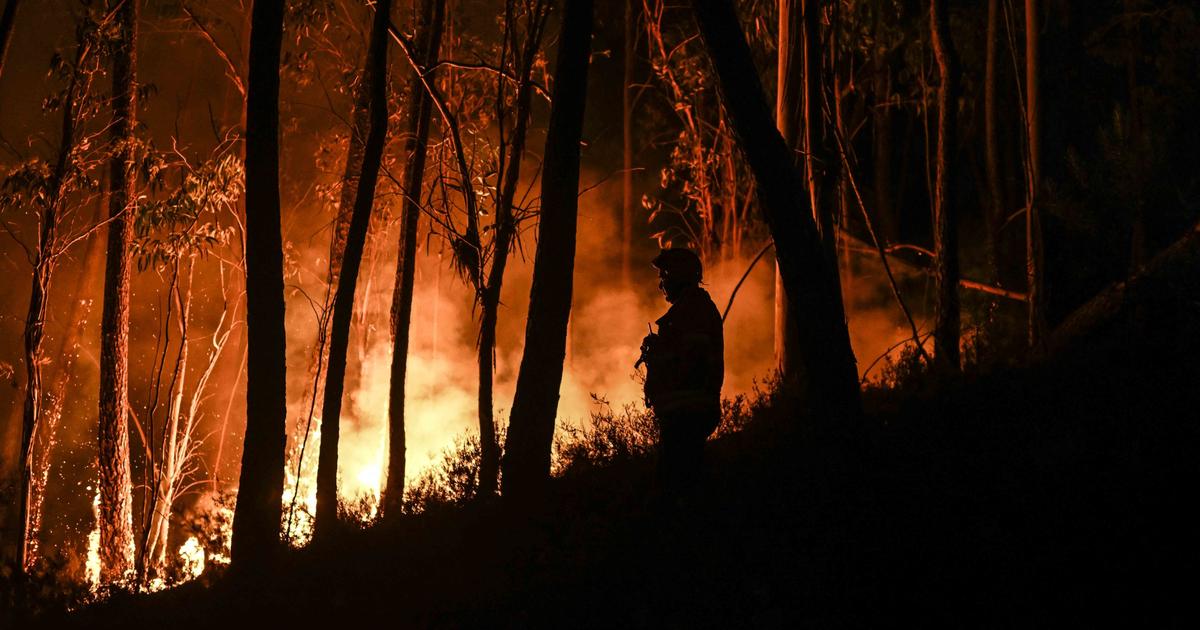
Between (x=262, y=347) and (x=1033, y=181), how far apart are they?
826cm

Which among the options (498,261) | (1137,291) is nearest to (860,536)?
(1137,291)

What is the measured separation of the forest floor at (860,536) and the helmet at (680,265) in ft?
4.61

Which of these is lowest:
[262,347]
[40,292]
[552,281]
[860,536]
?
[860,536]

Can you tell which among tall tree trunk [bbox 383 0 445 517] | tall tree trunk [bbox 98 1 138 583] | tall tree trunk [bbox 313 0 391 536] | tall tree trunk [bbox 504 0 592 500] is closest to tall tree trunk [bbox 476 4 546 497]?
tall tree trunk [bbox 383 0 445 517]

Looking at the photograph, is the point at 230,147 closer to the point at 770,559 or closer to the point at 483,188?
the point at 483,188

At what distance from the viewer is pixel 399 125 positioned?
59.3ft

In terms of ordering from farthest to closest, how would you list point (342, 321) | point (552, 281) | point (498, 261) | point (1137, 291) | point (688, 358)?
1. point (498, 261)
2. point (342, 321)
3. point (1137, 291)
4. point (552, 281)
5. point (688, 358)

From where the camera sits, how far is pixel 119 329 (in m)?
13.8

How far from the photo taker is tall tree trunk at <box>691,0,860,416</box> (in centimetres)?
630

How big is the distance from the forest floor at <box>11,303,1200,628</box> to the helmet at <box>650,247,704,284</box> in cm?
141

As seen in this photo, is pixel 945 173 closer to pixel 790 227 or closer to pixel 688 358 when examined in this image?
pixel 790 227

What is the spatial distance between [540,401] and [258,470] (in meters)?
2.72

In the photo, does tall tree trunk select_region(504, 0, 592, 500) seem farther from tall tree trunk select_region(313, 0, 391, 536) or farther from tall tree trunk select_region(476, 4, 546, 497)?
tall tree trunk select_region(313, 0, 391, 536)

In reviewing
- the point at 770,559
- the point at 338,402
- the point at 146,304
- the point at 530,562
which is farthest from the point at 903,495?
the point at 146,304
